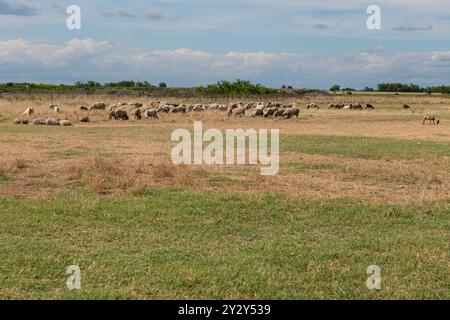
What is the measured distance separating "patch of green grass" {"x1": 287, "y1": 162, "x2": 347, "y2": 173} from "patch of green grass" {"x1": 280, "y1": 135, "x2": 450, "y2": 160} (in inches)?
109

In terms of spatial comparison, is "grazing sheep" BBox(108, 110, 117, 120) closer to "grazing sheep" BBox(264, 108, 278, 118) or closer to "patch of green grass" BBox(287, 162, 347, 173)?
"grazing sheep" BBox(264, 108, 278, 118)

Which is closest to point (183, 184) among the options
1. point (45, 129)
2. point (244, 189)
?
point (244, 189)

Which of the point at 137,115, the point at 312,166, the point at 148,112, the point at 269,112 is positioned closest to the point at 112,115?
the point at 137,115

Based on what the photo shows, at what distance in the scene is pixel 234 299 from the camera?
6.30 metres

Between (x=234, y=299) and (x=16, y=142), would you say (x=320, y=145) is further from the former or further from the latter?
(x=234, y=299)

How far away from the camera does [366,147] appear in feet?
73.9

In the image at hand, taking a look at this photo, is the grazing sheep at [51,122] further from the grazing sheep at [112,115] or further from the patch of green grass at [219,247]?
the patch of green grass at [219,247]

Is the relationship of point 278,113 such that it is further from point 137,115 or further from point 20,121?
point 20,121

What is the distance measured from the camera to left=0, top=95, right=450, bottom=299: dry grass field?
22.4 ft

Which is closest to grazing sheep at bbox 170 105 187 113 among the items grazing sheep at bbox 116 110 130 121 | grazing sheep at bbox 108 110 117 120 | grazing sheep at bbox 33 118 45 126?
grazing sheep at bbox 116 110 130 121

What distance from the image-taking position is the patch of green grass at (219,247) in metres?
6.69

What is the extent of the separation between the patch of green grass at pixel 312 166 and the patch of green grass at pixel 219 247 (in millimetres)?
4531

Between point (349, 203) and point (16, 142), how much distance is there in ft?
51.6

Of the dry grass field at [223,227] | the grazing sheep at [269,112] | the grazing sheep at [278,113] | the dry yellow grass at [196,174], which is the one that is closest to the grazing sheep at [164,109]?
the grazing sheep at [269,112]
